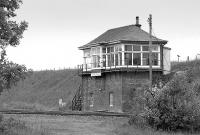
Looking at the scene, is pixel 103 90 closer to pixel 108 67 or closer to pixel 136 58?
pixel 108 67

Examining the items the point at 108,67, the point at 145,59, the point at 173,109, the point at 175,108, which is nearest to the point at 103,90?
the point at 108,67

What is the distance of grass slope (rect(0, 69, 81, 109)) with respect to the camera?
228 ft

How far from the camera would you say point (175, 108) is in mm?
24766

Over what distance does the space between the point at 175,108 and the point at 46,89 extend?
176ft

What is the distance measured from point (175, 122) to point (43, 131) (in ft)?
24.2

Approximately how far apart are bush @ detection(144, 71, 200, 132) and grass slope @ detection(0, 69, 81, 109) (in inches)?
1529

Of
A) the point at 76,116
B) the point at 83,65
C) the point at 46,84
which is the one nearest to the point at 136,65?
the point at 83,65

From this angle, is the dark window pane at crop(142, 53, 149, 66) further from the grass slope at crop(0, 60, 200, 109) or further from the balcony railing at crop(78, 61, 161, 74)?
the grass slope at crop(0, 60, 200, 109)

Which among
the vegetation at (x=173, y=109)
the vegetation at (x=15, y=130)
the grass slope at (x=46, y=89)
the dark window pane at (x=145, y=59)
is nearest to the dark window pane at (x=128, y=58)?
the dark window pane at (x=145, y=59)

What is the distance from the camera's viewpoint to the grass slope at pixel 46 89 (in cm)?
6944

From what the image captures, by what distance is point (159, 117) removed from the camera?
2489cm

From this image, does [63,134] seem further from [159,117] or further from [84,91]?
[84,91]

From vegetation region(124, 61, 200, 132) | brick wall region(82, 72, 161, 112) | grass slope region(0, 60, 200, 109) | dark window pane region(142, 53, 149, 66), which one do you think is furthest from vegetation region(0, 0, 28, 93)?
grass slope region(0, 60, 200, 109)

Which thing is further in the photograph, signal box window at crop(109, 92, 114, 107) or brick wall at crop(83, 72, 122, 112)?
signal box window at crop(109, 92, 114, 107)
